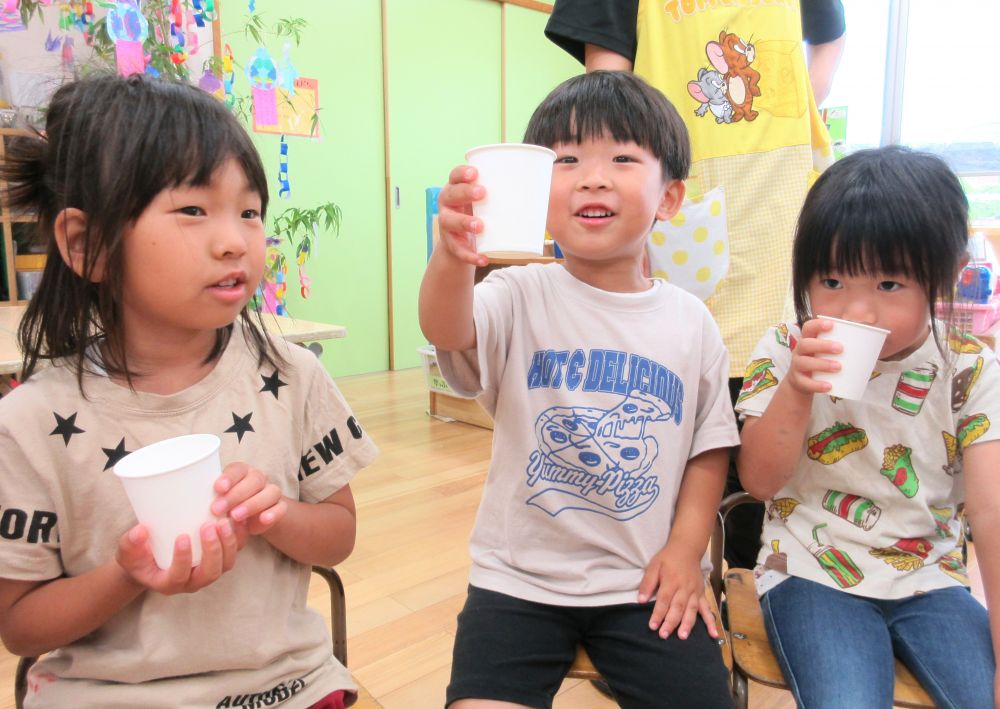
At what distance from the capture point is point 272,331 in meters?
1.74

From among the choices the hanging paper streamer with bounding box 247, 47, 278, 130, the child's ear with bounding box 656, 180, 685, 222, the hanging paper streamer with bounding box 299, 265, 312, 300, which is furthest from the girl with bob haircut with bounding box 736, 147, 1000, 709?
the hanging paper streamer with bounding box 247, 47, 278, 130

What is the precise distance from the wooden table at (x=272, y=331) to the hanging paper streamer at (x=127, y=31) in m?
1.07

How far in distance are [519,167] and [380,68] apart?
15.0ft

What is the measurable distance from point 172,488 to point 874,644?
35.5 inches

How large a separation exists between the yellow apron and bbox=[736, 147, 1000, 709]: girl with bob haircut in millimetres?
350

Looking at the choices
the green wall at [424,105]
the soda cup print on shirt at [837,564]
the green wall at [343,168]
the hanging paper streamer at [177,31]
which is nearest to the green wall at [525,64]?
the green wall at [424,105]

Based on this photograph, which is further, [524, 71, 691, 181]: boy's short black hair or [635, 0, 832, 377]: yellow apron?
[635, 0, 832, 377]: yellow apron

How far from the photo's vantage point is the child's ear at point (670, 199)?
119cm

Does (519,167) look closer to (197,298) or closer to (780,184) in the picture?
(197,298)

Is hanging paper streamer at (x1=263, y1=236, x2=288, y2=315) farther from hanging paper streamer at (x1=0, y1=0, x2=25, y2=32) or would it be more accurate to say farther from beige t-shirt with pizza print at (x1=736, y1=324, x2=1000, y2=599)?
beige t-shirt with pizza print at (x1=736, y1=324, x2=1000, y2=599)

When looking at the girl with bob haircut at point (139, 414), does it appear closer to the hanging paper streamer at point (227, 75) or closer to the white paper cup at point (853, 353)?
the white paper cup at point (853, 353)

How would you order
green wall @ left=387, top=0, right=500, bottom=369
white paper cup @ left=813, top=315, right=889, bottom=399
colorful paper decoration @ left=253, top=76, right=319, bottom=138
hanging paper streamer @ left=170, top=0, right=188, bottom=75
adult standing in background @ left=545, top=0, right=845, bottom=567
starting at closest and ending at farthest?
white paper cup @ left=813, top=315, right=889, bottom=399 < adult standing in background @ left=545, top=0, right=845, bottom=567 < hanging paper streamer @ left=170, top=0, right=188, bottom=75 < colorful paper decoration @ left=253, top=76, right=319, bottom=138 < green wall @ left=387, top=0, right=500, bottom=369

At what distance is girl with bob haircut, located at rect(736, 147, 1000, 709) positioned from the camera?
3.13 feet

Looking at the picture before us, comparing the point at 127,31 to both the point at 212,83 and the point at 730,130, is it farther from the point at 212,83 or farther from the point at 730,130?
the point at 730,130
